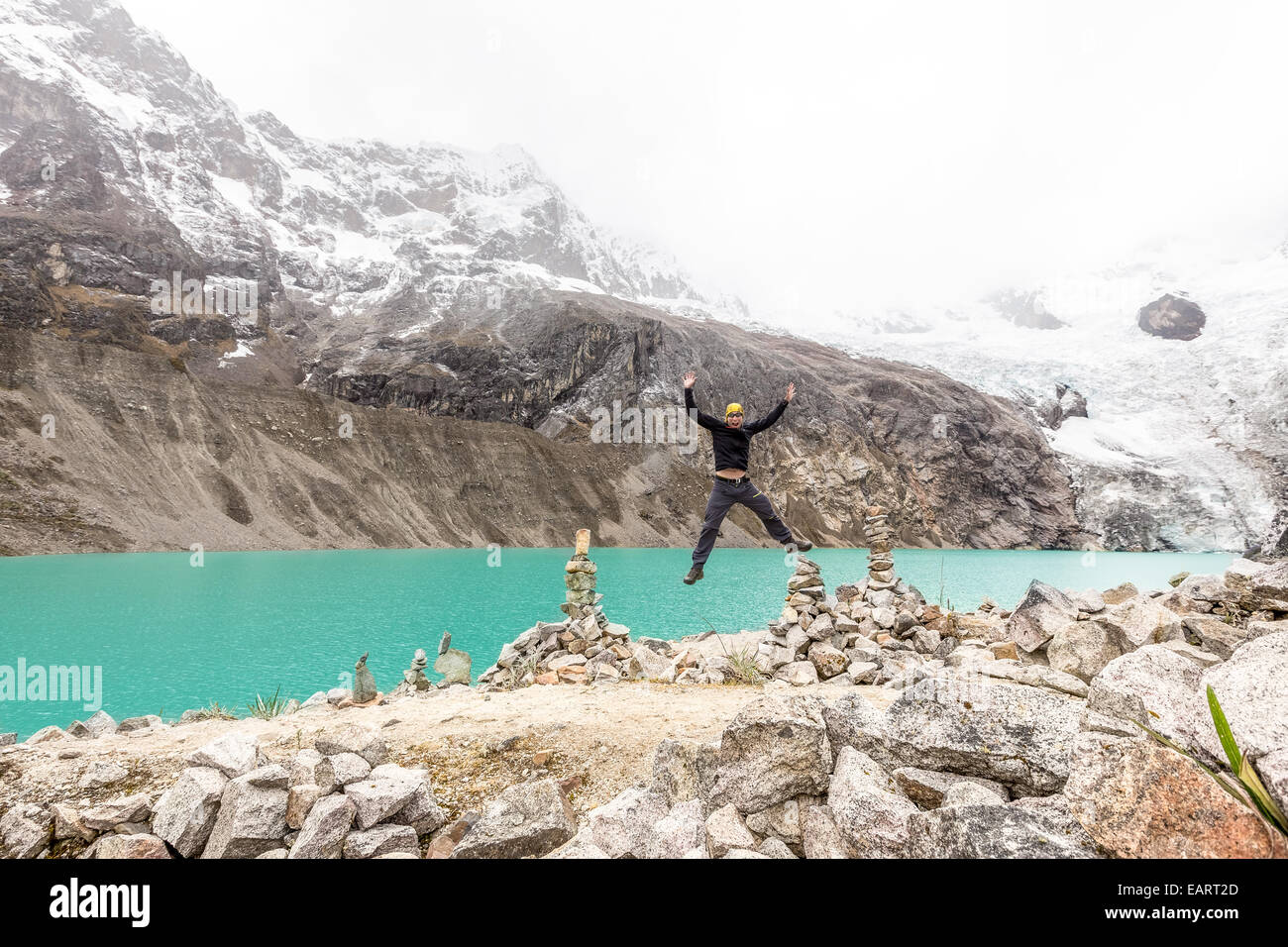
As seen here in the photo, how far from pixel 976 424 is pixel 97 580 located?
476ft

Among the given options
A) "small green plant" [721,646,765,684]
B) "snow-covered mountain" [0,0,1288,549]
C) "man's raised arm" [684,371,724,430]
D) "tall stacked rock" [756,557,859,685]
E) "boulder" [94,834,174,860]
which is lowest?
"small green plant" [721,646,765,684]

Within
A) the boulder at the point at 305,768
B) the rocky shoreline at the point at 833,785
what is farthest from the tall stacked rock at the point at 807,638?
the boulder at the point at 305,768

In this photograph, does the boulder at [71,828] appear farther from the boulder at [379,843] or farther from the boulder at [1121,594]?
the boulder at [1121,594]

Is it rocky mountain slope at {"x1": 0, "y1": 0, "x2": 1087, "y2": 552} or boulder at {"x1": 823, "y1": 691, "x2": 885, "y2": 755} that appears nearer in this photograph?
boulder at {"x1": 823, "y1": 691, "x2": 885, "y2": 755}

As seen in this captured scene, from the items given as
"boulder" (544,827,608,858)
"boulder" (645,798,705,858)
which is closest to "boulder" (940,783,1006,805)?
"boulder" (645,798,705,858)

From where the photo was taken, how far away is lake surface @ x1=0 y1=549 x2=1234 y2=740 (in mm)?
17672

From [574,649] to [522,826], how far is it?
11.0 m

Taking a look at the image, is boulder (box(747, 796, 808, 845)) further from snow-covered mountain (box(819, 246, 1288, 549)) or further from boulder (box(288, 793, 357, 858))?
snow-covered mountain (box(819, 246, 1288, 549))

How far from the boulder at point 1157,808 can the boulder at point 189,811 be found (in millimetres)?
6515

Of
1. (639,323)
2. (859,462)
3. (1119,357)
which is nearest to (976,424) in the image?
(859,462)

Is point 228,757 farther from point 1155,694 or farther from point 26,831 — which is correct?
point 1155,694

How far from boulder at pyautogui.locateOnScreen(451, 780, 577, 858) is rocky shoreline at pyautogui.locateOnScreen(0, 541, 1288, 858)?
0.02m

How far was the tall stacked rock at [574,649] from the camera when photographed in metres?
13.5

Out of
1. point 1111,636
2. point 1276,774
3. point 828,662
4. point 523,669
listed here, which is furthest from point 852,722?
point 523,669
